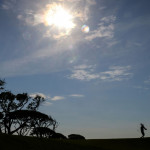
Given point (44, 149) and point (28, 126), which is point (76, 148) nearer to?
point (44, 149)

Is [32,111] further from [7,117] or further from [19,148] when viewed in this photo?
[19,148]

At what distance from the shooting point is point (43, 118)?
2327 inches

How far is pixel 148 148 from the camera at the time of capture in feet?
75.2

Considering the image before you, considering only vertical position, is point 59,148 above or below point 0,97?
below

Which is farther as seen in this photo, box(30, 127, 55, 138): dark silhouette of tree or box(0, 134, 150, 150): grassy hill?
box(30, 127, 55, 138): dark silhouette of tree

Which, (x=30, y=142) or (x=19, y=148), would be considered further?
(x=30, y=142)

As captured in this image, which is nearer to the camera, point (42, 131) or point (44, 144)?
point (44, 144)

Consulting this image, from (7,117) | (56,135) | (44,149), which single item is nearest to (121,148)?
(44,149)

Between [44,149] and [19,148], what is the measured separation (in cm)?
225

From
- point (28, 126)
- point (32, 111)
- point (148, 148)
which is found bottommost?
point (148, 148)

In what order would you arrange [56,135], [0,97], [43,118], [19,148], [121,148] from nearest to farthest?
[19,148]
[121,148]
[0,97]
[43,118]
[56,135]

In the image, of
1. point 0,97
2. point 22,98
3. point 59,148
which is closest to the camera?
point 59,148

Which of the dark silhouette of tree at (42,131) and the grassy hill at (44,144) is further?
the dark silhouette of tree at (42,131)

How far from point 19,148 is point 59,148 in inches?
160
